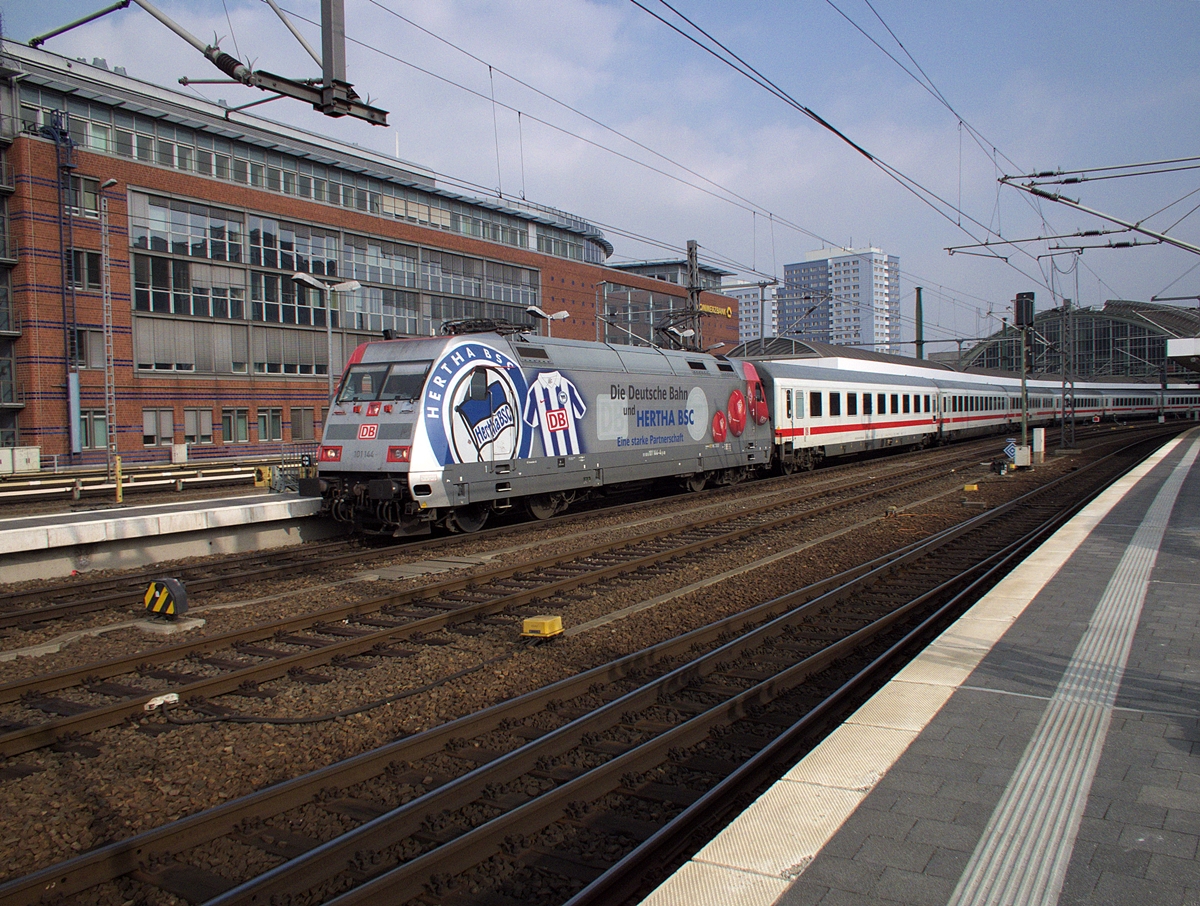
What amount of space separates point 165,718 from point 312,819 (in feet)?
7.22

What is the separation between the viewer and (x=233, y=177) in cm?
4362

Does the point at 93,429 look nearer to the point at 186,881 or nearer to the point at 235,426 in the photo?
the point at 235,426

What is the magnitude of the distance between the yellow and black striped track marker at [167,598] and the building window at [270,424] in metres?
38.4

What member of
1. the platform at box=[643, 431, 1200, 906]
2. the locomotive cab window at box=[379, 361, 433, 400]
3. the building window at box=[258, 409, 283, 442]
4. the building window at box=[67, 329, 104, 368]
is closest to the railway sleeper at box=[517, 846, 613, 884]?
the platform at box=[643, 431, 1200, 906]

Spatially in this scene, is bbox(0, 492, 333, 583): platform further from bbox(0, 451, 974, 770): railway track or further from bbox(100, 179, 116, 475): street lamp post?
bbox(100, 179, 116, 475): street lamp post

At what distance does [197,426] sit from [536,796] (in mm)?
42499

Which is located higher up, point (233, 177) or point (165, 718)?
point (233, 177)

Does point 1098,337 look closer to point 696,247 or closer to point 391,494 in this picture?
point 696,247

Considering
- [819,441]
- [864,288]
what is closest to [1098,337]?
[864,288]

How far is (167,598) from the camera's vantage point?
8953 millimetres

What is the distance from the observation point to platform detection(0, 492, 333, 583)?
38.2ft

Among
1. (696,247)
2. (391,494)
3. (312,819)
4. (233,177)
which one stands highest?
(233,177)

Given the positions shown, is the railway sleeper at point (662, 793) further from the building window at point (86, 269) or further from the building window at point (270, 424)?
the building window at point (270, 424)

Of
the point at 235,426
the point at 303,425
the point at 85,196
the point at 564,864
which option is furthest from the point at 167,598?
the point at 303,425
